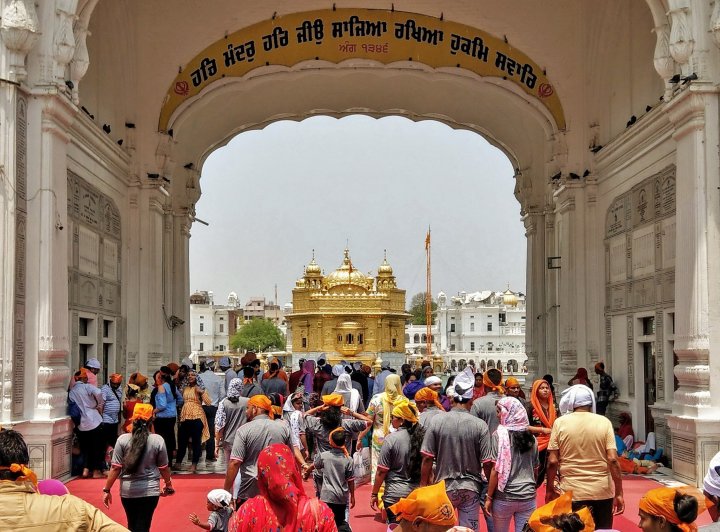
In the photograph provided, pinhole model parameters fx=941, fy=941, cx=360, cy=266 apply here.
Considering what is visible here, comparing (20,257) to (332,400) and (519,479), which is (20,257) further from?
(519,479)

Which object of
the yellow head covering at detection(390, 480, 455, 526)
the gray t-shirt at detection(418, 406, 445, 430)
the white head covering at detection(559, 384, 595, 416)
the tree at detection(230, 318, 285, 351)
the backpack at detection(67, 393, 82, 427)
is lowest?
the tree at detection(230, 318, 285, 351)

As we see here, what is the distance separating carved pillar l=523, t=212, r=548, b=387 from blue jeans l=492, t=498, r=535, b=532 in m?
12.6

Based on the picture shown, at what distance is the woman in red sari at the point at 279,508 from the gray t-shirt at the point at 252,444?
2.54 m

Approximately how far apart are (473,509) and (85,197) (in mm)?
8770

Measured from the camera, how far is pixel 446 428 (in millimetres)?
6211

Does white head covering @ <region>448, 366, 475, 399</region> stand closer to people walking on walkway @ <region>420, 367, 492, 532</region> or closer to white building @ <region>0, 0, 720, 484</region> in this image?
A: people walking on walkway @ <region>420, 367, 492, 532</region>

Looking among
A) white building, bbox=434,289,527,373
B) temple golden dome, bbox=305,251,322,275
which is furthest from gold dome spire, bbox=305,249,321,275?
white building, bbox=434,289,527,373

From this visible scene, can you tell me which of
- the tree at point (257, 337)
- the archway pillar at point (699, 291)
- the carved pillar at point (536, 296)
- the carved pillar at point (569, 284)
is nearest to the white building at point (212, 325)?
the tree at point (257, 337)

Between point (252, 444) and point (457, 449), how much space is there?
4.76 ft

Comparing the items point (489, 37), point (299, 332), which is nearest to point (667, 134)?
point (489, 37)

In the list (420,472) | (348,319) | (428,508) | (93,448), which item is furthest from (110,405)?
(348,319)

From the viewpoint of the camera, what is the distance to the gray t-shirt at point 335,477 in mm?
6840

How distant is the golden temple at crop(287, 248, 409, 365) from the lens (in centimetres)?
5378

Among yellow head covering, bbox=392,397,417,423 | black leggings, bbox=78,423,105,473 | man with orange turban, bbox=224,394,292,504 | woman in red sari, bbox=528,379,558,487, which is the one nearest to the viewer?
yellow head covering, bbox=392,397,417,423
